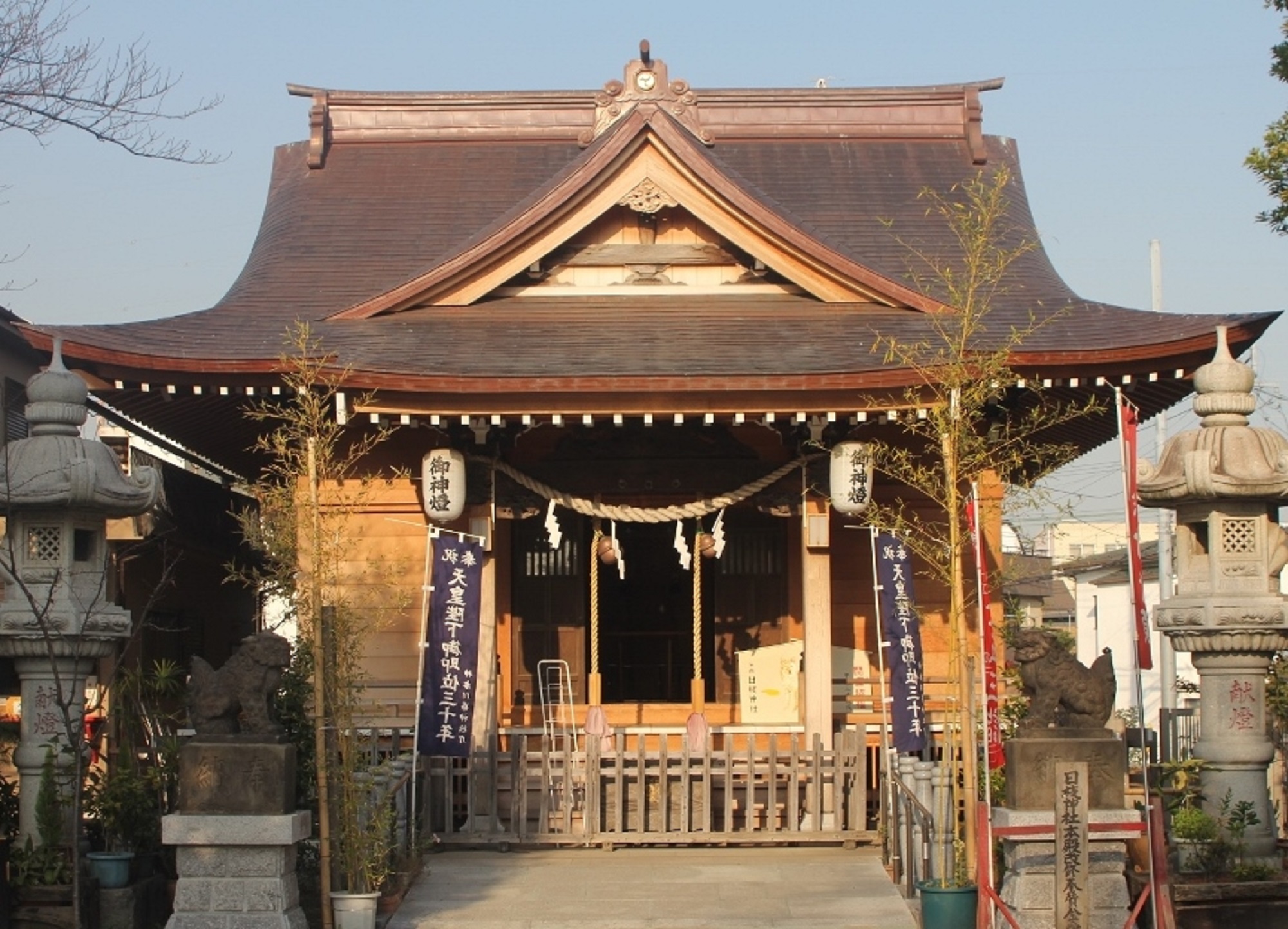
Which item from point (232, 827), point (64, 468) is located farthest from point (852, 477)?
point (232, 827)

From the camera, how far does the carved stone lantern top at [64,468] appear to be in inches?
433

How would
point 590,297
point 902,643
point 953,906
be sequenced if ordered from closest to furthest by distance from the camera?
point 953,906
point 902,643
point 590,297

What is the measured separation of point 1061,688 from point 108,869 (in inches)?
229

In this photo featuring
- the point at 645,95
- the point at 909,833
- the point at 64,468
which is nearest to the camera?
the point at 64,468

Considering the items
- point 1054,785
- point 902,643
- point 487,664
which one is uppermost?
point 902,643

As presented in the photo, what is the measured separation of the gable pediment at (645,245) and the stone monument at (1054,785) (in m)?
6.52

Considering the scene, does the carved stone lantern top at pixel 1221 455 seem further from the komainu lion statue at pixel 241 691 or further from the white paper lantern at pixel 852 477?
→ the komainu lion statue at pixel 241 691

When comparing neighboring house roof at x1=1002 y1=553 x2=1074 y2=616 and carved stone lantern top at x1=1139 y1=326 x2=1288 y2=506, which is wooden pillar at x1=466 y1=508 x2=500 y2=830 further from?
neighboring house roof at x1=1002 y1=553 x2=1074 y2=616

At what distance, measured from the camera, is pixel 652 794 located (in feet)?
45.0

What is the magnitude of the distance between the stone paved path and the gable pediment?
5.44 m

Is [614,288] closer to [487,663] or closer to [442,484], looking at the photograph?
[442,484]

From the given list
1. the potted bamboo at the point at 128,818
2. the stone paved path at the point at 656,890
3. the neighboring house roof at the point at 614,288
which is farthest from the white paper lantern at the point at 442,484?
the potted bamboo at the point at 128,818

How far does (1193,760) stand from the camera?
1105cm

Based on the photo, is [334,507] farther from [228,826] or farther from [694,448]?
[694,448]
